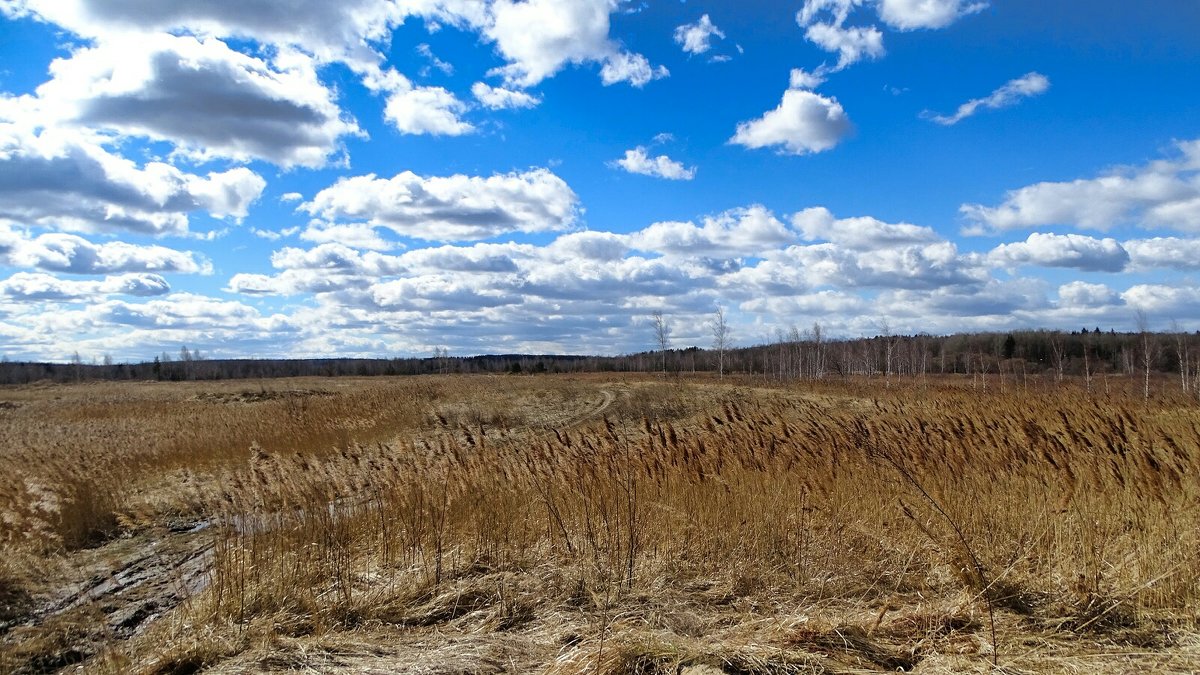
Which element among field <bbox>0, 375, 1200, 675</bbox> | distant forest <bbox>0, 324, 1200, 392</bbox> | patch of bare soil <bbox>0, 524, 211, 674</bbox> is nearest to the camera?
field <bbox>0, 375, 1200, 675</bbox>

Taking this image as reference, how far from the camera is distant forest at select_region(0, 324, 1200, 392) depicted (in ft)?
271

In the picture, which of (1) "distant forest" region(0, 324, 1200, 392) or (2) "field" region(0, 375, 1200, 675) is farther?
(1) "distant forest" region(0, 324, 1200, 392)

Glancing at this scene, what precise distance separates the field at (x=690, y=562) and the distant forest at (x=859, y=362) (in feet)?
204

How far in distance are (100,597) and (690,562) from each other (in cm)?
591

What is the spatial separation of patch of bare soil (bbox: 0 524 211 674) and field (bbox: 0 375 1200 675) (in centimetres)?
4

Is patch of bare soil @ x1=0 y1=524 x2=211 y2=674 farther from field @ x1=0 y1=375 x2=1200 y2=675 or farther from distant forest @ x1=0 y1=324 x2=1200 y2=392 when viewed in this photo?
distant forest @ x1=0 y1=324 x2=1200 y2=392

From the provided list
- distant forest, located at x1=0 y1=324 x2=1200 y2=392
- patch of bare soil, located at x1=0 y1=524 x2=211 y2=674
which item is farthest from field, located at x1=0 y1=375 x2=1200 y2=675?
distant forest, located at x1=0 y1=324 x2=1200 y2=392

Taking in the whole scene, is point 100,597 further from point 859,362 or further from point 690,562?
point 859,362

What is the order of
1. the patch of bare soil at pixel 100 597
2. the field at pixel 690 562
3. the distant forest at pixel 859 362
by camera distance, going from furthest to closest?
the distant forest at pixel 859 362
the patch of bare soil at pixel 100 597
the field at pixel 690 562

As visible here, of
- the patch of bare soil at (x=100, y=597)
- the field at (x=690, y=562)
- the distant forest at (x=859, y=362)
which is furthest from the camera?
the distant forest at (x=859, y=362)

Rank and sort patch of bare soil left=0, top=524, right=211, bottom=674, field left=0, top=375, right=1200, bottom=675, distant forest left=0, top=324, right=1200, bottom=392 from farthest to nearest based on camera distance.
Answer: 1. distant forest left=0, top=324, right=1200, bottom=392
2. patch of bare soil left=0, top=524, right=211, bottom=674
3. field left=0, top=375, right=1200, bottom=675

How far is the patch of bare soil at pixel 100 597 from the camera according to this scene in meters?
5.00

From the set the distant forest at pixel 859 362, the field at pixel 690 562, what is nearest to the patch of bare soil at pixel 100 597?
the field at pixel 690 562

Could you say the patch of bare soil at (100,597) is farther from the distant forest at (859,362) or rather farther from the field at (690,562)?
the distant forest at (859,362)
